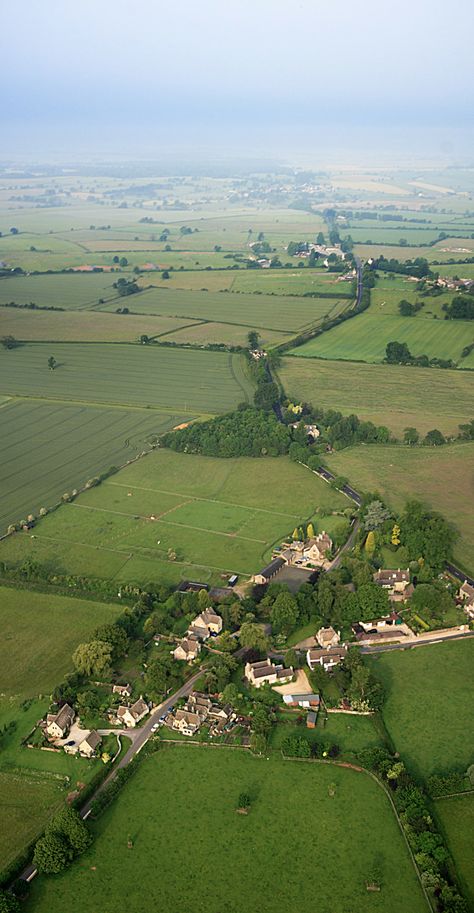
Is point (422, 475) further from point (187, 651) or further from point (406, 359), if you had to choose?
point (406, 359)

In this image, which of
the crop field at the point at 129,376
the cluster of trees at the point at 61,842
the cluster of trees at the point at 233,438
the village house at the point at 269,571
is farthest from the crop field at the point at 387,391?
the cluster of trees at the point at 61,842

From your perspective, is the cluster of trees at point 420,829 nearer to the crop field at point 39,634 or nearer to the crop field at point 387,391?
the crop field at point 39,634

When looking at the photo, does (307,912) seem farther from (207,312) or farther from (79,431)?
(207,312)

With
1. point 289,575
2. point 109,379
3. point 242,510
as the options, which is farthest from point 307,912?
point 109,379

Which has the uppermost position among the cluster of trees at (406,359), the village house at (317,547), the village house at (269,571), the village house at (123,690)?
the cluster of trees at (406,359)

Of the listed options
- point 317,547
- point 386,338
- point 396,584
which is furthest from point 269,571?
point 386,338

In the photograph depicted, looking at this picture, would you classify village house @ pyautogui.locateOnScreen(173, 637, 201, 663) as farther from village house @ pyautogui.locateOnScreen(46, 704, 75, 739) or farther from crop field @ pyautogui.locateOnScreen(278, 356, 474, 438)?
crop field @ pyautogui.locateOnScreen(278, 356, 474, 438)
